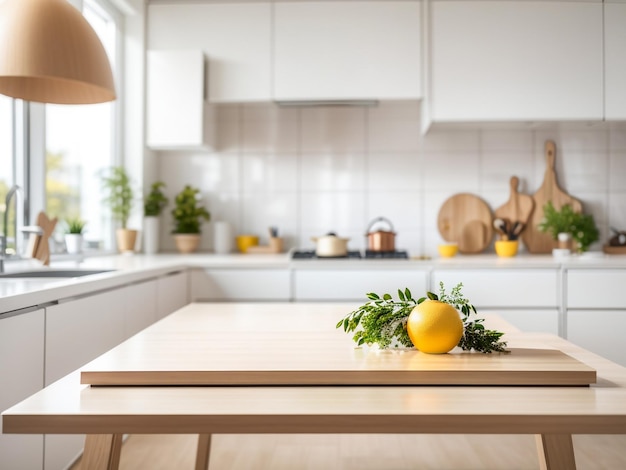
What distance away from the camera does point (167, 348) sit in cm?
128

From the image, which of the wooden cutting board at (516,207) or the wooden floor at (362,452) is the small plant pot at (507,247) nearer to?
the wooden cutting board at (516,207)

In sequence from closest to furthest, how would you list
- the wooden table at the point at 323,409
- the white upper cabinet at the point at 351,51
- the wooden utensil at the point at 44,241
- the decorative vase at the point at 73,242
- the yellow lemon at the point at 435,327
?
the wooden table at the point at 323,409
the yellow lemon at the point at 435,327
the wooden utensil at the point at 44,241
the decorative vase at the point at 73,242
the white upper cabinet at the point at 351,51

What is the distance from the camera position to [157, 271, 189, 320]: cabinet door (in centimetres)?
289

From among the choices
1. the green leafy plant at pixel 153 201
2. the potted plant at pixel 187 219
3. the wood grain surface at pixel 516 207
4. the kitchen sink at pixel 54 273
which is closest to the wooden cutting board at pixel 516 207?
the wood grain surface at pixel 516 207

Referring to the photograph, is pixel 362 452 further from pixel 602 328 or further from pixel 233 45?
pixel 233 45

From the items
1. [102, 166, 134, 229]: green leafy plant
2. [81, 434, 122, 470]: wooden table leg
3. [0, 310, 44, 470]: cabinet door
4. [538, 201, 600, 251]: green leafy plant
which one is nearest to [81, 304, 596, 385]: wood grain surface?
[81, 434, 122, 470]: wooden table leg

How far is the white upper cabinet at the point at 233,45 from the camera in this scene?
12.0 ft

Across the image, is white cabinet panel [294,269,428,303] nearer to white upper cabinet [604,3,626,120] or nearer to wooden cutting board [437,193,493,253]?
wooden cutting board [437,193,493,253]

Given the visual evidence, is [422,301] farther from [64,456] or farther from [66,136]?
[66,136]

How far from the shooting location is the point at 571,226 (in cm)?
371

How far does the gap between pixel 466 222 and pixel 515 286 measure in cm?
85

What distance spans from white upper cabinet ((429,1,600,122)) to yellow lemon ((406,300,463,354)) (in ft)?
8.38

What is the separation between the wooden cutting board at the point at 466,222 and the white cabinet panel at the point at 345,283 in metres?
0.84

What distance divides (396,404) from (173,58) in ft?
10.4
